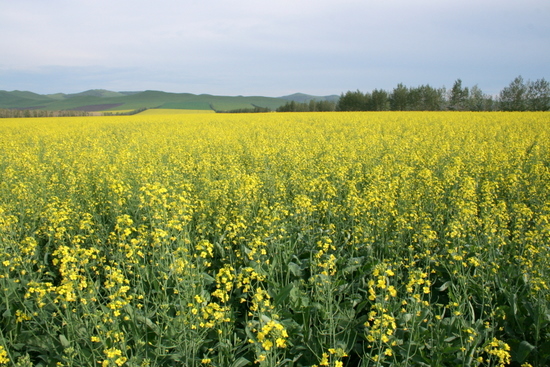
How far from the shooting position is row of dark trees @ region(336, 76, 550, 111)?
57500 millimetres

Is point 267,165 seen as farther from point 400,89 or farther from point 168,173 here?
point 400,89

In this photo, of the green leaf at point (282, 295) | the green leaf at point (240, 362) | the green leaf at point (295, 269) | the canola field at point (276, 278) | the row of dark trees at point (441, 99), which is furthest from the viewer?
the row of dark trees at point (441, 99)

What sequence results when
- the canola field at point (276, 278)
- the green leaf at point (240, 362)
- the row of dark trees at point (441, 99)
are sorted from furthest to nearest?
the row of dark trees at point (441, 99)
the green leaf at point (240, 362)
the canola field at point (276, 278)

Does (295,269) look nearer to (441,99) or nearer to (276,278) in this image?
(276,278)

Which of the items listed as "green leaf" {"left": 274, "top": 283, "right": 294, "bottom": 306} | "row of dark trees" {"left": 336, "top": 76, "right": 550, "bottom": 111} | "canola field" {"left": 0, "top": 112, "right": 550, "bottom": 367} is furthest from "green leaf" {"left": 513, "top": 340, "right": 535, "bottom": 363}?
"row of dark trees" {"left": 336, "top": 76, "right": 550, "bottom": 111}

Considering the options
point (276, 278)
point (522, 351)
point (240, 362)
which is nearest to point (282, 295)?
point (276, 278)

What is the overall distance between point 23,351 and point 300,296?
2.79 m

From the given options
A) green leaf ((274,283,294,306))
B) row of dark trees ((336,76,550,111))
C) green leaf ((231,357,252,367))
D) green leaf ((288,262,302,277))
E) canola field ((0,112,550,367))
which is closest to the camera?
canola field ((0,112,550,367))

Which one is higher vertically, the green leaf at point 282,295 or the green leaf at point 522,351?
the green leaf at point 282,295

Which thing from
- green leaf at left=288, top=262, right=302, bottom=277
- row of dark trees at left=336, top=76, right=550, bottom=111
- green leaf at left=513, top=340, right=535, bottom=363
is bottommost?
green leaf at left=513, top=340, right=535, bottom=363

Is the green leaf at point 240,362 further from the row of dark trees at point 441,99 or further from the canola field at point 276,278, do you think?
the row of dark trees at point 441,99

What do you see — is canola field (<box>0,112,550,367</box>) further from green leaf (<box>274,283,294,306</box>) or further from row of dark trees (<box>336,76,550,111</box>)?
row of dark trees (<box>336,76,550,111</box>)

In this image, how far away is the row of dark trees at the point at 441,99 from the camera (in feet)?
189

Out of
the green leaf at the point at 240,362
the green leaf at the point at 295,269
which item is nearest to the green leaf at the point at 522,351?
the green leaf at the point at 295,269
